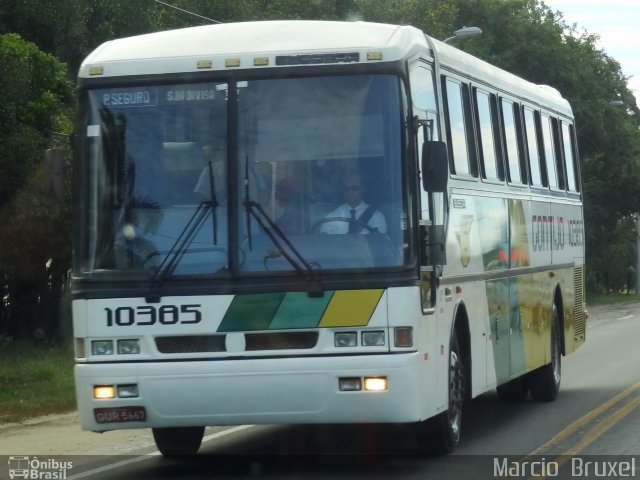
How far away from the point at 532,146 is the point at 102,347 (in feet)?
22.7

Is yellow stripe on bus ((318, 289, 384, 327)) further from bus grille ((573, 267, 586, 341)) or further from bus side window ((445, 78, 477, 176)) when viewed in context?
bus grille ((573, 267, 586, 341))

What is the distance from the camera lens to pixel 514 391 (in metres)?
15.9

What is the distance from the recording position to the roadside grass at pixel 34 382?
16062 millimetres

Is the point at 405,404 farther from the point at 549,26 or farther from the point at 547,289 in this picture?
the point at 549,26

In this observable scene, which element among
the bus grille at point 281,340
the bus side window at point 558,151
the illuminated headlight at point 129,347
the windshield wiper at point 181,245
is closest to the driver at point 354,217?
the bus grille at point 281,340

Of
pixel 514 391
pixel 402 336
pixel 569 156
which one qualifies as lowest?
pixel 514 391

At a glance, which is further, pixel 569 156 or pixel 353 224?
pixel 569 156

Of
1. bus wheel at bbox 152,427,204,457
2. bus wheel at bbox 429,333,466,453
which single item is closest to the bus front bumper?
bus wheel at bbox 429,333,466,453

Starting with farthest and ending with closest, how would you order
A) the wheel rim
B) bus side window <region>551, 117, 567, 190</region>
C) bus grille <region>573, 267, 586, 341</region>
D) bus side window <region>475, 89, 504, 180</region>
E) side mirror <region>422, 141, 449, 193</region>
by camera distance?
bus grille <region>573, 267, 586, 341</region>, bus side window <region>551, 117, 567, 190</region>, bus side window <region>475, 89, 504, 180</region>, the wheel rim, side mirror <region>422, 141, 449, 193</region>

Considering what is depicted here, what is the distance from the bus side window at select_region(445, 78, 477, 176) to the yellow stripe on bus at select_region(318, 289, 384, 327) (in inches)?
91.3

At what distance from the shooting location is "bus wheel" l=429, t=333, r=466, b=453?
11.0 meters

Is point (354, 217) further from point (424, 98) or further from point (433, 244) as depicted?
point (424, 98)

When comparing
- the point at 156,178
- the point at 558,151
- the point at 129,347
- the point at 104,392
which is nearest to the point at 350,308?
the point at 129,347

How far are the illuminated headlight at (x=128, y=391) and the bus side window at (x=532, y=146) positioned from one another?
6632mm
